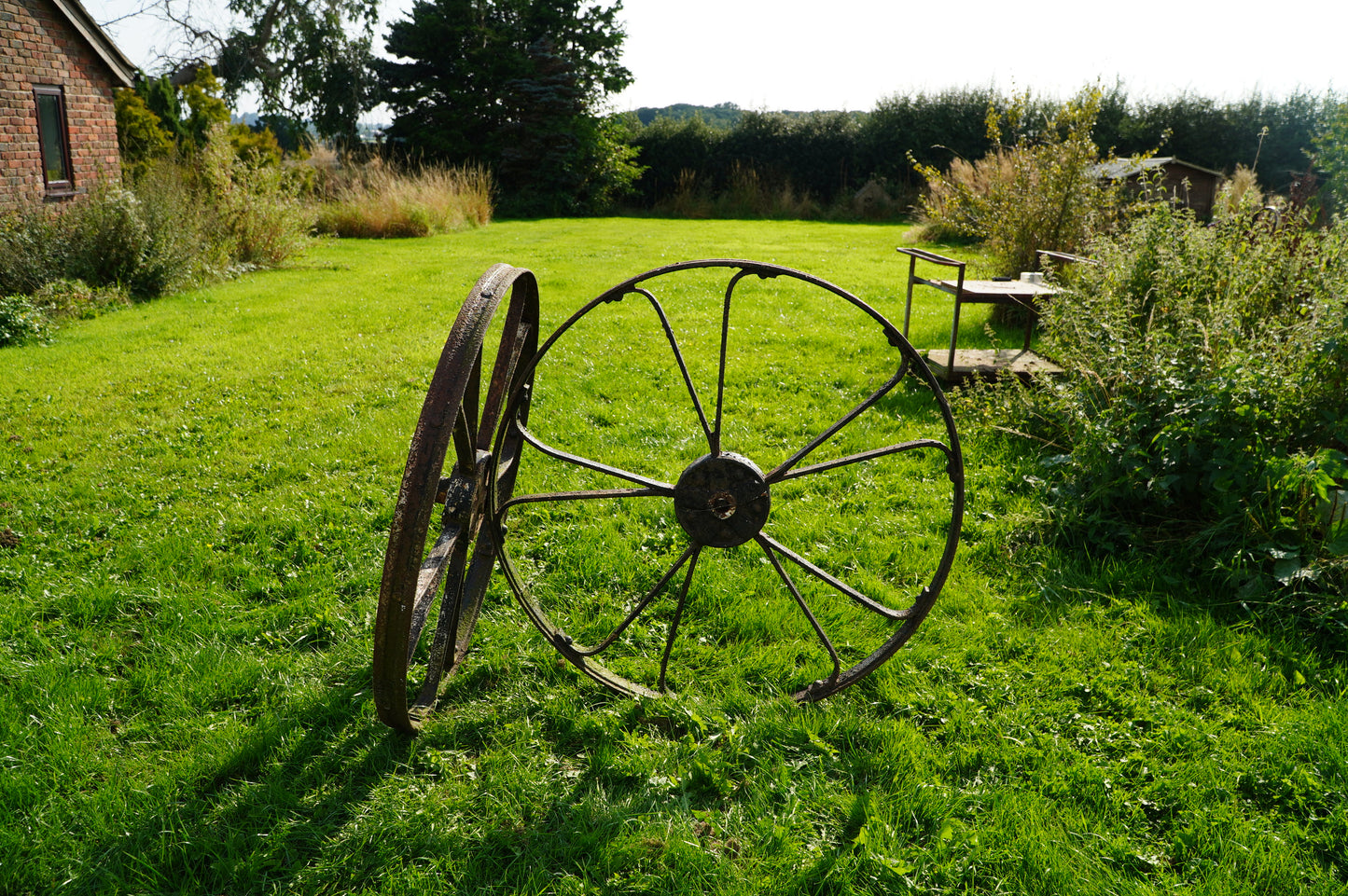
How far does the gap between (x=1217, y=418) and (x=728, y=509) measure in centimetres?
212

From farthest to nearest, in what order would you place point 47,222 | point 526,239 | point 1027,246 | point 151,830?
point 526,239, point 47,222, point 1027,246, point 151,830

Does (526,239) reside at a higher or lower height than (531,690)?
higher

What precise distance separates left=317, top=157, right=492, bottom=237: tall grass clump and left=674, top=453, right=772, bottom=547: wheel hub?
1252 cm

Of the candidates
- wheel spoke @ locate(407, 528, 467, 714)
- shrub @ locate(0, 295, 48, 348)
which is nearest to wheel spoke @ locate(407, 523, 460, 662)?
wheel spoke @ locate(407, 528, 467, 714)

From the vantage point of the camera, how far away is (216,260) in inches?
354

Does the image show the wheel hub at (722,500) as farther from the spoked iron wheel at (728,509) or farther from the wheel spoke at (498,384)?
the wheel spoke at (498,384)

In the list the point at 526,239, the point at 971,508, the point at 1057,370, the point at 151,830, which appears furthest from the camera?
the point at 526,239

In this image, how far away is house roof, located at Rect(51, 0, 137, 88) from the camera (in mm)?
10227

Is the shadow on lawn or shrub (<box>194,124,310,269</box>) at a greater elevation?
shrub (<box>194,124,310,269</box>)

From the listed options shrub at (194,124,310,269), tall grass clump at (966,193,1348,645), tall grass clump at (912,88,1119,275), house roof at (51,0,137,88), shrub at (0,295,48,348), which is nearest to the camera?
tall grass clump at (966,193,1348,645)

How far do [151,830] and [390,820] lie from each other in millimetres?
535

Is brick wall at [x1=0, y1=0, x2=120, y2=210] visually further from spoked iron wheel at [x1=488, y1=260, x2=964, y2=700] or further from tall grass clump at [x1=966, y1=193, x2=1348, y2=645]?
Answer: tall grass clump at [x1=966, y1=193, x2=1348, y2=645]

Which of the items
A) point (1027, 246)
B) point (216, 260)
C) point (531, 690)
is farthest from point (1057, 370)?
point (216, 260)

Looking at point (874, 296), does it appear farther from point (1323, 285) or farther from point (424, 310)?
point (1323, 285)
